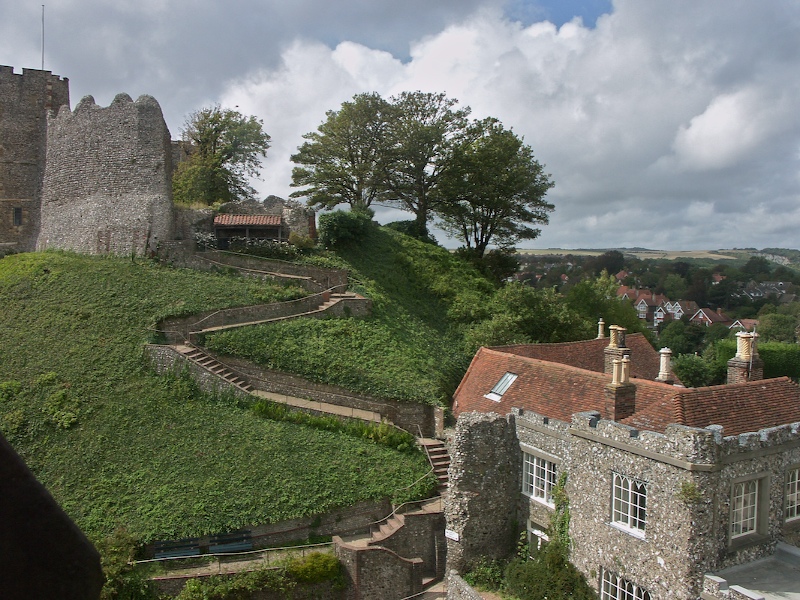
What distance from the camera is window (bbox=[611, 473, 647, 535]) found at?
478 inches

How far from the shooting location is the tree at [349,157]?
36188 millimetres

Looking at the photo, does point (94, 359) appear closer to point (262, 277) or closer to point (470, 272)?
point (262, 277)

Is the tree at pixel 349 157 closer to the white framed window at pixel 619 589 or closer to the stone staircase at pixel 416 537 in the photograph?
the stone staircase at pixel 416 537

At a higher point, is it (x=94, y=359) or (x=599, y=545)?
(x=94, y=359)

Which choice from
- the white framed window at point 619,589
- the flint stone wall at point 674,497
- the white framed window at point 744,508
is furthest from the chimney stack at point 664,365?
the white framed window at point 619,589

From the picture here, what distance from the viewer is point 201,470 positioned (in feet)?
55.8

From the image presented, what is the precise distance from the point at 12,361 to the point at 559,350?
18.5 meters

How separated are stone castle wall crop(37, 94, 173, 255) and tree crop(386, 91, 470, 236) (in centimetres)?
1299

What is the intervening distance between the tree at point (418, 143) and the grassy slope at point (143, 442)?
16055mm

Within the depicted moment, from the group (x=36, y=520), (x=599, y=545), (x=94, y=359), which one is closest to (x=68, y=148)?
(x=94, y=359)

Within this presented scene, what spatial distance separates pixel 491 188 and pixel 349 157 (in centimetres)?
865

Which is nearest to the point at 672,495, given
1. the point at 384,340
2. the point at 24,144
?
the point at 384,340

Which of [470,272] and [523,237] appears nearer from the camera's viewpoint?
[470,272]

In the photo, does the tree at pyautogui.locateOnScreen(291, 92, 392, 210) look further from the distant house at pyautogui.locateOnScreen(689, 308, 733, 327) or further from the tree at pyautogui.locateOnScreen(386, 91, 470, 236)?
the distant house at pyautogui.locateOnScreen(689, 308, 733, 327)
